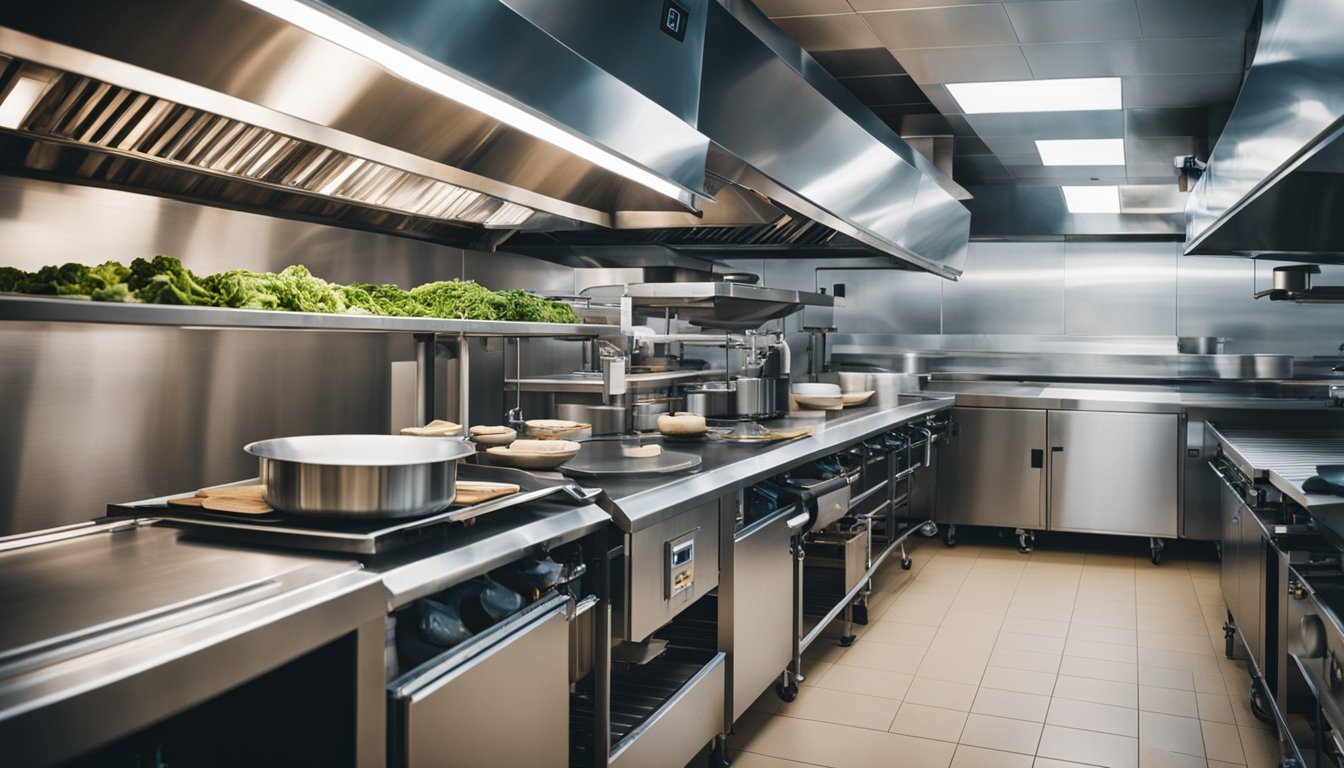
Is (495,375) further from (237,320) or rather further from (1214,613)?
(1214,613)

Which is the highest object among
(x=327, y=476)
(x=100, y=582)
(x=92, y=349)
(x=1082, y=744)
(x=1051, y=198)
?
(x=1051, y=198)

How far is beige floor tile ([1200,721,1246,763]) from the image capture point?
298 cm

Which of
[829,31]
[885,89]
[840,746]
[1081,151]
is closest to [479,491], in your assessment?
[840,746]

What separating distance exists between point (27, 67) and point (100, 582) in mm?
1164

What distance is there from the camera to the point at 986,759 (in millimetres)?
2926

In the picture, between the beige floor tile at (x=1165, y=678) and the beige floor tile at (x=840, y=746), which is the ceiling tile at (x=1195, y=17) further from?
the beige floor tile at (x=840, y=746)

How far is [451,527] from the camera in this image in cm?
191

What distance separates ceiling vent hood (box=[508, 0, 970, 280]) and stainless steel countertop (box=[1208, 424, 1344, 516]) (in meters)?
1.80

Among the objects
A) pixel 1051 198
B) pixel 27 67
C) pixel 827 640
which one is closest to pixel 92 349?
pixel 27 67

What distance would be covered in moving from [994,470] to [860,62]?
107 inches

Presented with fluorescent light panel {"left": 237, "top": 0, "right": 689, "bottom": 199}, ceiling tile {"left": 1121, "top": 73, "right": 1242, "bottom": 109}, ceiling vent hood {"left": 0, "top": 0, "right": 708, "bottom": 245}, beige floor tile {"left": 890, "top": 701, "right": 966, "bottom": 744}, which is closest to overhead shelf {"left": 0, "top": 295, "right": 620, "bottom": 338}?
ceiling vent hood {"left": 0, "top": 0, "right": 708, "bottom": 245}

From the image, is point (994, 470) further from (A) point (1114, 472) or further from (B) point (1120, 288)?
(B) point (1120, 288)

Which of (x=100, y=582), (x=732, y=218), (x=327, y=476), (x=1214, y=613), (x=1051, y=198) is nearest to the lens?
(x=100, y=582)

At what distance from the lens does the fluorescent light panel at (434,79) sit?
1457 mm
